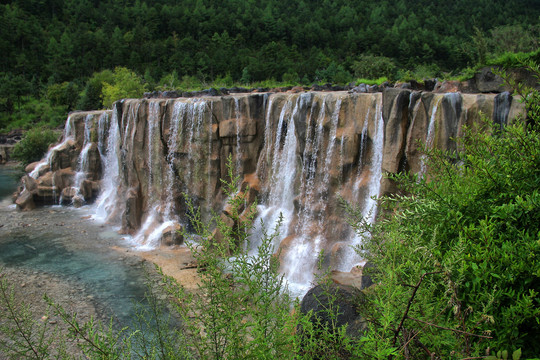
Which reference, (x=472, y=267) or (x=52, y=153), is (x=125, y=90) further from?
(x=472, y=267)

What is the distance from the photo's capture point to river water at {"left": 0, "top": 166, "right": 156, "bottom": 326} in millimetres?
11000

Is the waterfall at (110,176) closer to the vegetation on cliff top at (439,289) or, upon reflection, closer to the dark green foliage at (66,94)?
the vegetation on cliff top at (439,289)

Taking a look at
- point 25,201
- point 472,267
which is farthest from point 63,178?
point 472,267

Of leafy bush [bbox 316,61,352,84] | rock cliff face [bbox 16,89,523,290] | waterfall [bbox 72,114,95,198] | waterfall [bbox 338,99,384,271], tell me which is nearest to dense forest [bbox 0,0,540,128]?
leafy bush [bbox 316,61,352,84]

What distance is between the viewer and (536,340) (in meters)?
2.74

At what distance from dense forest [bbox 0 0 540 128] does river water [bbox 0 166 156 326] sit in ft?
68.1

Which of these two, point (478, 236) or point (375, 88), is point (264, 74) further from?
point (478, 236)

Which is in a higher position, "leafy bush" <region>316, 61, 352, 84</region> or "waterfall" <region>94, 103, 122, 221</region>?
"leafy bush" <region>316, 61, 352, 84</region>

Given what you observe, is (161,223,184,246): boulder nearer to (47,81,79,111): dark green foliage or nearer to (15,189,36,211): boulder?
(15,189,36,211): boulder

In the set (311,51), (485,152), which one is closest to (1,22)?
(311,51)

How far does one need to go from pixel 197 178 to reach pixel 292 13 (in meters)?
61.9

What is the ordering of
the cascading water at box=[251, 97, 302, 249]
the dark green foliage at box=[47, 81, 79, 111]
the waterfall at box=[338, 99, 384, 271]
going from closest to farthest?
the waterfall at box=[338, 99, 384, 271] → the cascading water at box=[251, 97, 302, 249] → the dark green foliage at box=[47, 81, 79, 111]

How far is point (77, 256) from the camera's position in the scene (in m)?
14.0

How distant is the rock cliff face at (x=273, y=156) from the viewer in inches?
421
